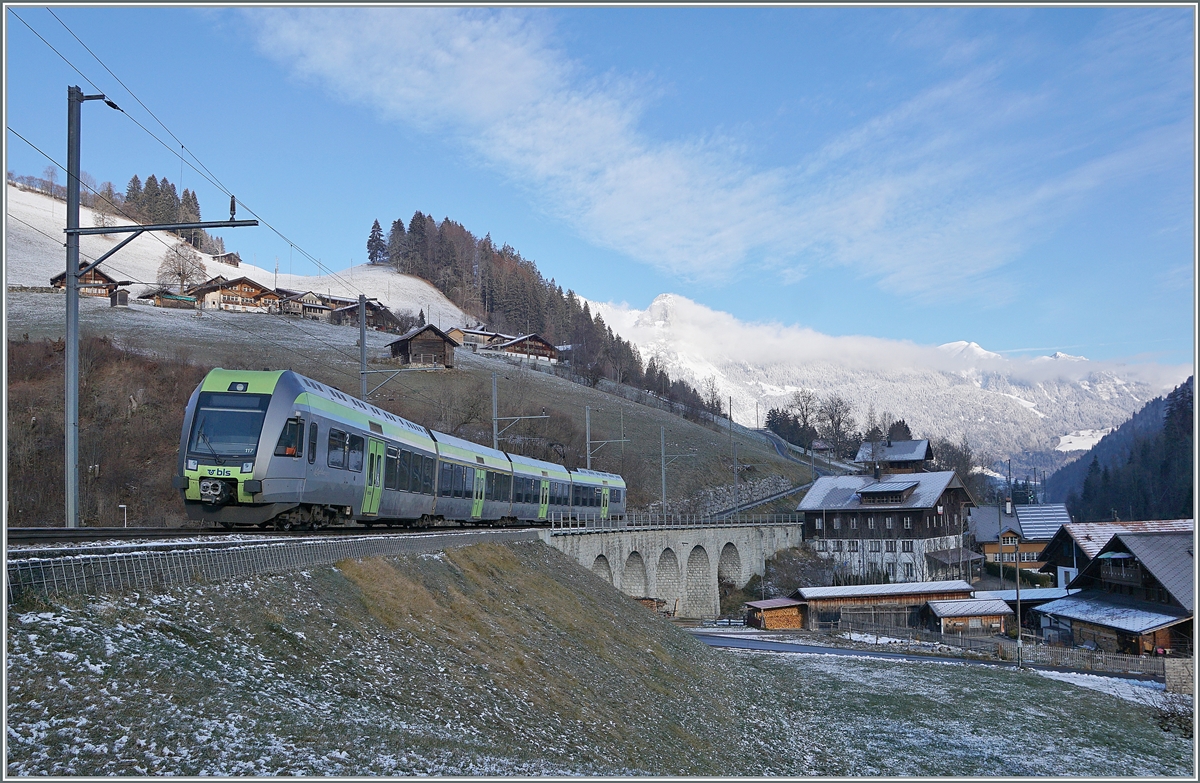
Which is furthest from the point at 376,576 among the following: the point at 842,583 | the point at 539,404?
the point at 539,404

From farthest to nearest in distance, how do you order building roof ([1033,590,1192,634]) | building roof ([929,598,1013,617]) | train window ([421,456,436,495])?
building roof ([929,598,1013,617])
building roof ([1033,590,1192,634])
train window ([421,456,436,495])

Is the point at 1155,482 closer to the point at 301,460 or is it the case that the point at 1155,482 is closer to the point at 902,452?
the point at 902,452

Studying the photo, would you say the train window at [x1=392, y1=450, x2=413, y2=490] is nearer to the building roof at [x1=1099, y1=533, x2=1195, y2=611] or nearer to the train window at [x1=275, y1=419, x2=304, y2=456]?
the train window at [x1=275, y1=419, x2=304, y2=456]

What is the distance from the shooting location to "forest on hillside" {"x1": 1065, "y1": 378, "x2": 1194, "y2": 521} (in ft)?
397

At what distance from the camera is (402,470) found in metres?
27.0

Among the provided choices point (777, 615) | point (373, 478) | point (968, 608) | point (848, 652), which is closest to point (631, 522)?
point (777, 615)

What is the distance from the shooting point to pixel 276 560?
15477 millimetres

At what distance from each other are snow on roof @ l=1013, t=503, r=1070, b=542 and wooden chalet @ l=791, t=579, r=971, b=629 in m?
40.7

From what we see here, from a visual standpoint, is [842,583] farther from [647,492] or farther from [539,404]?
[539,404]

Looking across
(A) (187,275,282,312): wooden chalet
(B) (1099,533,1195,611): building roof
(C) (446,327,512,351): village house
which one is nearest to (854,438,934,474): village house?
(B) (1099,533,1195,611): building roof

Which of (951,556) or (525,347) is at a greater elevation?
(525,347)

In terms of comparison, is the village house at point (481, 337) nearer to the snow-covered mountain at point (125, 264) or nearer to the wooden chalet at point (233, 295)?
the snow-covered mountain at point (125, 264)

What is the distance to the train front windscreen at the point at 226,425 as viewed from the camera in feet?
61.2

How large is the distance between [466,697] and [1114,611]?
4453 centimetres
